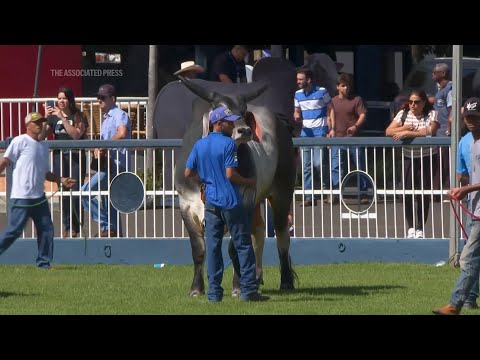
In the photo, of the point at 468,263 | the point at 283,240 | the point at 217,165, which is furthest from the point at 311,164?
the point at 468,263

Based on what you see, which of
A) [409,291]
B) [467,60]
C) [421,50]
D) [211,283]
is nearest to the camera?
[211,283]

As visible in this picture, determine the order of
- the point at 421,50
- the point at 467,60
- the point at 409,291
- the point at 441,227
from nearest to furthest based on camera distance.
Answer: the point at 409,291, the point at 441,227, the point at 467,60, the point at 421,50

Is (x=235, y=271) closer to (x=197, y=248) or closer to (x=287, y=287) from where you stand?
(x=197, y=248)

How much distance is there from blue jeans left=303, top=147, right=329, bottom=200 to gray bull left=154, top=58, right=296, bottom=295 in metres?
2.13

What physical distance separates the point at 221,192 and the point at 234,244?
Result: 52cm

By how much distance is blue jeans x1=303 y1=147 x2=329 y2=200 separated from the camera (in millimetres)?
18812

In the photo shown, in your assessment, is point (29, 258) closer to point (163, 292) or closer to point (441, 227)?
point (163, 292)

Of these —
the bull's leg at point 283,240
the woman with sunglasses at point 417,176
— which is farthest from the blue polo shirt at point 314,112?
the bull's leg at point 283,240

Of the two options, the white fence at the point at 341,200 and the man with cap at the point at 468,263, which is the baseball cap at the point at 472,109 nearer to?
the man with cap at the point at 468,263

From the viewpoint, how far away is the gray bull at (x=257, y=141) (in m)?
14.8

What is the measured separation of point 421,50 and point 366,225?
14.1 m
